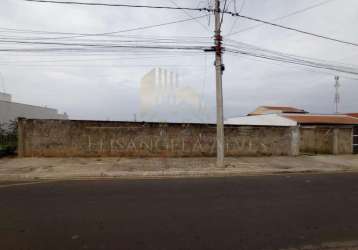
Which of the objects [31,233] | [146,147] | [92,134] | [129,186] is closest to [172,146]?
[146,147]

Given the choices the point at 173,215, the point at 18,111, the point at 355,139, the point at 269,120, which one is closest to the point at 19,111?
the point at 18,111

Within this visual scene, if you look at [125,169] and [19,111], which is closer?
[125,169]

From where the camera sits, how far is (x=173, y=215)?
476 cm

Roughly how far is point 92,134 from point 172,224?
1029cm

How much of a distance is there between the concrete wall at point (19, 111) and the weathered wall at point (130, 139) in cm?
1296

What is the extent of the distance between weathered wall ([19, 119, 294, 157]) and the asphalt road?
231 inches

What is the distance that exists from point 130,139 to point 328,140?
13.9m

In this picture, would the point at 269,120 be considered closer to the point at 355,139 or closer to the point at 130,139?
the point at 355,139

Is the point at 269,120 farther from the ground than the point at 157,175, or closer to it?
farther from the ground

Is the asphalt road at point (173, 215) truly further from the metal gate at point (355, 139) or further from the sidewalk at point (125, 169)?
the metal gate at point (355, 139)

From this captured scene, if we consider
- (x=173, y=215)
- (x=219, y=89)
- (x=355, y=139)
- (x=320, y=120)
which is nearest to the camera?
(x=173, y=215)

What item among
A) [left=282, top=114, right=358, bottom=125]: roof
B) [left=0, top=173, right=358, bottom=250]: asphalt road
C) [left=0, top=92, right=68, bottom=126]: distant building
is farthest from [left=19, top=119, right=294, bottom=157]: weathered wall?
[left=282, top=114, right=358, bottom=125]: roof

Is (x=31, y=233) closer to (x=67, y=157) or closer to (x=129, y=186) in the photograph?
(x=129, y=186)

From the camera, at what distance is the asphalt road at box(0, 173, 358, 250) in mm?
3662
